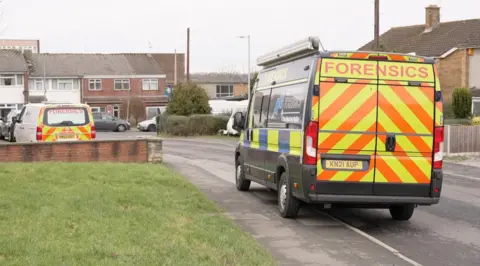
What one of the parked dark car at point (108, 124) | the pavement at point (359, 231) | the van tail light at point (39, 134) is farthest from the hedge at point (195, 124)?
the pavement at point (359, 231)

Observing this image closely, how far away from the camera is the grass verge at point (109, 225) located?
22.1 feet

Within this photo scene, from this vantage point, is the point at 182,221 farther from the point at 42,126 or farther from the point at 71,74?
the point at 71,74

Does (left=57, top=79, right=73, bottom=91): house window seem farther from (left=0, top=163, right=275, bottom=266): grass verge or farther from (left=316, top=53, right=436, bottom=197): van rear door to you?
(left=316, top=53, right=436, bottom=197): van rear door

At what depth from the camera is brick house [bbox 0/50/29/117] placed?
71.7 meters

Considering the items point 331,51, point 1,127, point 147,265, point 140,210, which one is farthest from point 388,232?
point 1,127

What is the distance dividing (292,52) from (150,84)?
6917cm

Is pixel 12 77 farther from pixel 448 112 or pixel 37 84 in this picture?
pixel 448 112

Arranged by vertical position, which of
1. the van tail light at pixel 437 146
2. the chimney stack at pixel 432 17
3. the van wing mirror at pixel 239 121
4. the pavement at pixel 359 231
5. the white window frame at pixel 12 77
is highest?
the chimney stack at pixel 432 17

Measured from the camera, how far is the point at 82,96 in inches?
3024

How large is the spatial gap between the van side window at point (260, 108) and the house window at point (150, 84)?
66.4 meters

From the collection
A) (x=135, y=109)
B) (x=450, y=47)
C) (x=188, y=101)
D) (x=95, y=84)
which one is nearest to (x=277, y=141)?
(x=188, y=101)

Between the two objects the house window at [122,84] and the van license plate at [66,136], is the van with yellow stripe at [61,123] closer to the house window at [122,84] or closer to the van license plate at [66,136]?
the van license plate at [66,136]

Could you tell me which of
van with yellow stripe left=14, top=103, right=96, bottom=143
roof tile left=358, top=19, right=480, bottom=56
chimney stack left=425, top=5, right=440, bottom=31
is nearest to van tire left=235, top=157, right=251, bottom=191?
van with yellow stripe left=14, top=103, right=96, bottom=143

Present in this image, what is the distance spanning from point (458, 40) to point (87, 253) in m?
44.2
